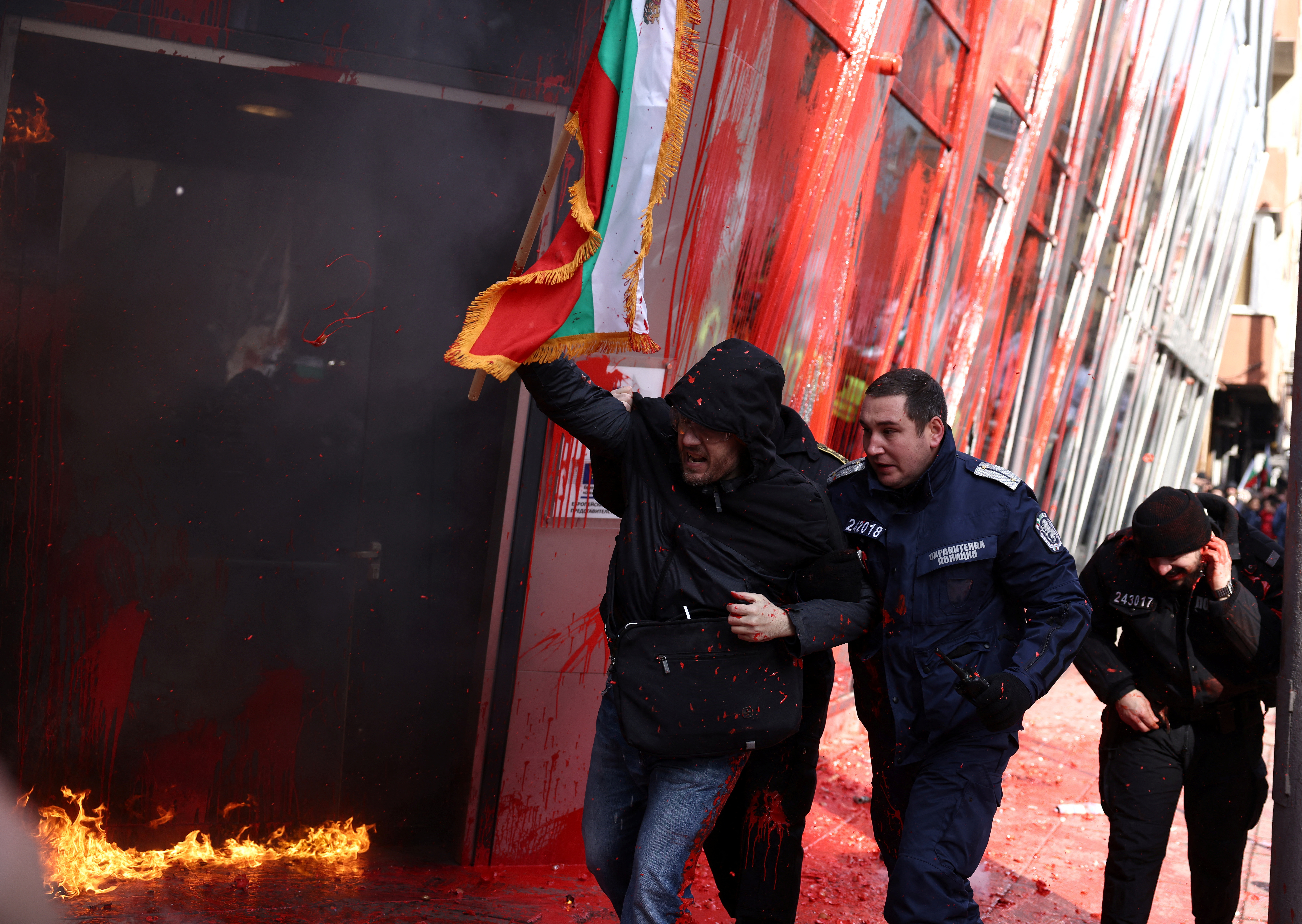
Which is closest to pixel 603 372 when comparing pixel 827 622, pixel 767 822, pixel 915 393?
pixel 915 393

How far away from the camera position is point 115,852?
3.85 meters

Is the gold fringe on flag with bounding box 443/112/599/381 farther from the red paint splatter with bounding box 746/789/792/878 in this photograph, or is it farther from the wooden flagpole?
the red paint splatter with bounding box 746/789/792/878

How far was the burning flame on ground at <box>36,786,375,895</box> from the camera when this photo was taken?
369 cm

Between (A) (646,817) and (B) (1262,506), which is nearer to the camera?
(A) (646,817)

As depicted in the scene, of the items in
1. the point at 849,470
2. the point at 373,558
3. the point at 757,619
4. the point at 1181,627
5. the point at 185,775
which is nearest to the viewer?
the point at 757,619

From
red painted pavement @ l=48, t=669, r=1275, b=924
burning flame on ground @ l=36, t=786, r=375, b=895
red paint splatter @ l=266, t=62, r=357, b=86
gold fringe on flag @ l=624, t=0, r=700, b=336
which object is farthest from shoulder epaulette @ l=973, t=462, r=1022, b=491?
burning flame on ground @ l=36, t=786, r=375, b=895

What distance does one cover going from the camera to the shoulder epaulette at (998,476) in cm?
309

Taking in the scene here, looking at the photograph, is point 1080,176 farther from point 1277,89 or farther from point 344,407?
point 1277,89

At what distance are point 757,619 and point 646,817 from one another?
62cm

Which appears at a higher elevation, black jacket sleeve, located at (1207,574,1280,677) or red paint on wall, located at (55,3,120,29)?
red paint on wall, located at (55,3,120,29)

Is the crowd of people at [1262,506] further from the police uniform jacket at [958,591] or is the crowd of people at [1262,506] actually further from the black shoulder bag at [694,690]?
the black shoulder bag at [694,690]

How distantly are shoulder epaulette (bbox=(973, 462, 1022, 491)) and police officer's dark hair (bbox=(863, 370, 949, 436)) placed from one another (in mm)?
181

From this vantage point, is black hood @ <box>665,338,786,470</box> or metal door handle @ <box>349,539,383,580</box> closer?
black hood @ <box>665,338,786,470</box>

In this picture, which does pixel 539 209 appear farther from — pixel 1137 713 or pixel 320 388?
pixel 1137 713
